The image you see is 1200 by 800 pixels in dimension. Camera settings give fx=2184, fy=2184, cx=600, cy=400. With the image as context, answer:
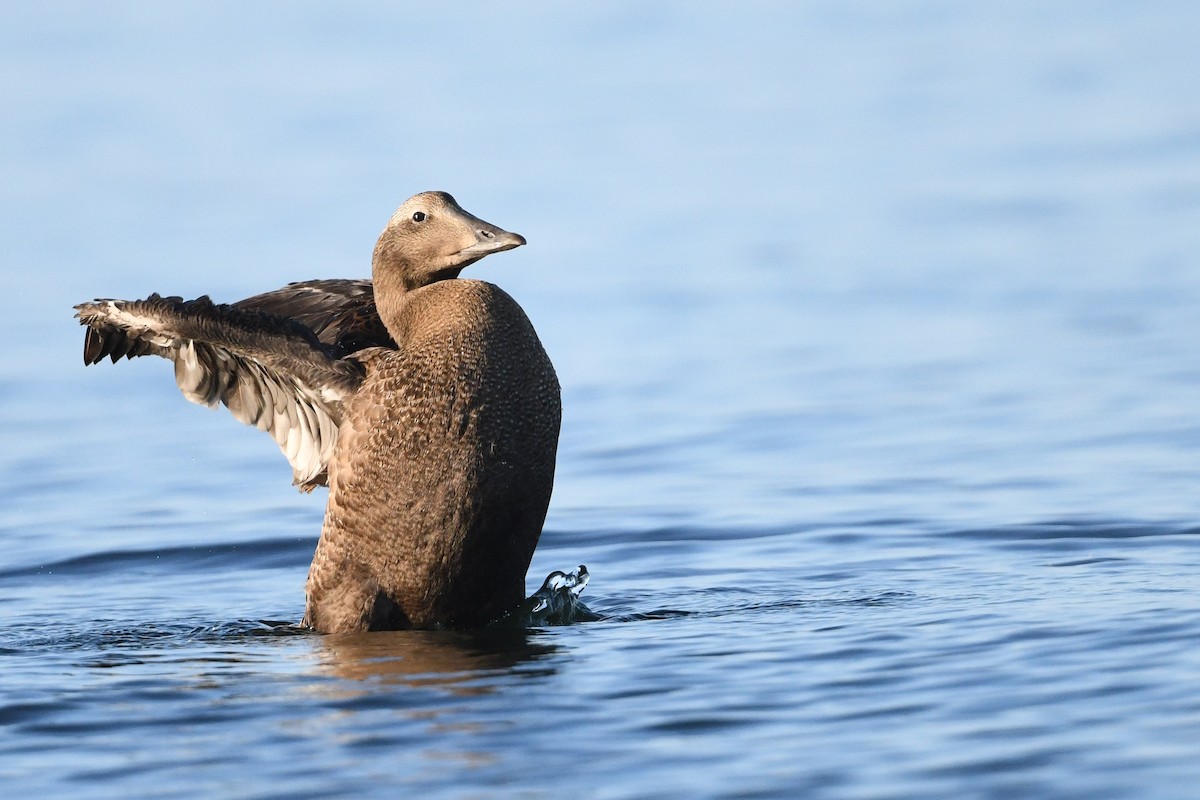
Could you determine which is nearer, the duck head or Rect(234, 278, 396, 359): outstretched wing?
the duck head

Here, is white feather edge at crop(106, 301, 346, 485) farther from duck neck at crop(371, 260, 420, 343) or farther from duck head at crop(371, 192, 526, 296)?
duck head at crop(371, 192, 526, 296)

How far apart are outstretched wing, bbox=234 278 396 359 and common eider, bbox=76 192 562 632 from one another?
0.39 meters

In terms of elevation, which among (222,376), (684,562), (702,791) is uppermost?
(222,376)

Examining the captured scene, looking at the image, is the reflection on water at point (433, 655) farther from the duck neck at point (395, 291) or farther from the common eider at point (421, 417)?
the duck neck at point (395, 291)

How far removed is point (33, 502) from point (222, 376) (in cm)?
351

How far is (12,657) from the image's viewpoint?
8.44 meters

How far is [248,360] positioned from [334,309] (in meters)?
0.89

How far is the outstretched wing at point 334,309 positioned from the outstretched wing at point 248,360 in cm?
34

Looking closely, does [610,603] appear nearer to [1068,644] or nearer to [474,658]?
[474,658]

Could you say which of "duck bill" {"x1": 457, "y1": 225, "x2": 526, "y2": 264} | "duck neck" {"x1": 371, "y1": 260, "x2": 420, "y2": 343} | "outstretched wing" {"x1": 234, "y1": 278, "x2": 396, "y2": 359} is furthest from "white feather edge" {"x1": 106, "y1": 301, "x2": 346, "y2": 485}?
"duck bill" {"x1": 457, "y1": 225, "x2": 526, "y2": 264}

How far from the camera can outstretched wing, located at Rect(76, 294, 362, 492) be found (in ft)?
28.1

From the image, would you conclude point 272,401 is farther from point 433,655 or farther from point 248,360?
point 433,655

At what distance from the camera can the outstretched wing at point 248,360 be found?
28.1 ft

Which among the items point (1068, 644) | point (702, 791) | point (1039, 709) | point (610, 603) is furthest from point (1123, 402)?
point (702, 791)
